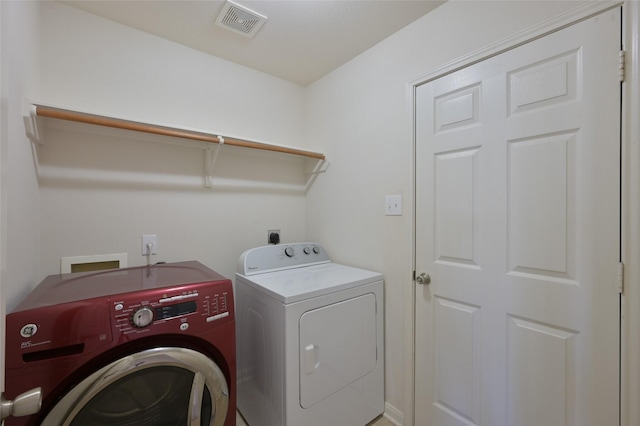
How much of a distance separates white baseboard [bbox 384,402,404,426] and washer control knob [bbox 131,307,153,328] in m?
1.51

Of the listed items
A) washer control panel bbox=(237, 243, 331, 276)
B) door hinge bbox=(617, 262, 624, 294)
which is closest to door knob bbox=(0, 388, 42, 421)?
washer control panel bbox=(237, 243, 331, 276)

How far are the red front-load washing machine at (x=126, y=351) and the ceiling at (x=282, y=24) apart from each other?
57.6 inches

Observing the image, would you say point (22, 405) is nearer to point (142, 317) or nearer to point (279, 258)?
point (142, 317)

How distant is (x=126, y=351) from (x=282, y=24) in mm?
1831

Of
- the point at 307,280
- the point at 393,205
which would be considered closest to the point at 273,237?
the point at 307,280

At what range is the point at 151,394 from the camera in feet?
3.52

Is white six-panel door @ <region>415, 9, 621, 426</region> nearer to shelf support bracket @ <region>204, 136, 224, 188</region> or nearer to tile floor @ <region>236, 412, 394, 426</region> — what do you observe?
tile floor @ <region>236, 412, 394, 426</region>

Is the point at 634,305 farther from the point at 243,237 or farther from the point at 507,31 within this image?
the point at 243,237

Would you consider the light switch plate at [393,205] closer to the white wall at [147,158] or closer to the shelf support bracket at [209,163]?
the white wall at [147,158]

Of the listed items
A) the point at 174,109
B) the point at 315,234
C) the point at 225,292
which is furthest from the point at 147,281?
the point at 315,234

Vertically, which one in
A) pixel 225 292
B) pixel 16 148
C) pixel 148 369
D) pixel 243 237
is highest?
pixel 16 148

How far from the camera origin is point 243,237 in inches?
84.0

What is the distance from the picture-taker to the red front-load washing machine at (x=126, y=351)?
87cm

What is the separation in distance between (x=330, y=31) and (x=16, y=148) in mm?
1663
